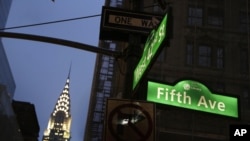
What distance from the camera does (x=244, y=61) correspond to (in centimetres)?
3434

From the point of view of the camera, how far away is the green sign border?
532 centimetres

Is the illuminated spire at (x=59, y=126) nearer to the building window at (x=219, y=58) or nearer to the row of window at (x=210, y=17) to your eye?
the row of window at (x=210, y=17)

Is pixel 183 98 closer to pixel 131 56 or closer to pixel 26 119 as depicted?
pixel 131 56

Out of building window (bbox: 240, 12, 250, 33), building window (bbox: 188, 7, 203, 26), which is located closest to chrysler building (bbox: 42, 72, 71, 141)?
building window (bbox: 188, 7, 203, 26)

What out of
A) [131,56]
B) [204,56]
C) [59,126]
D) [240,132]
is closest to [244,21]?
[204,56]

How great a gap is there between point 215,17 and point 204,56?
4393 mm

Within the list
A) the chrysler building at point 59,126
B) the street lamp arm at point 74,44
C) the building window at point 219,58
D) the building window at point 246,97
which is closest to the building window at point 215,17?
the building window at point 219,58

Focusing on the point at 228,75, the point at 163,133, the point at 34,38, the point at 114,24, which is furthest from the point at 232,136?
the point at 228,75

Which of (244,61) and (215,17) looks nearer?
(244,61)

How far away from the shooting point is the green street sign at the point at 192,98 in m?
5.93

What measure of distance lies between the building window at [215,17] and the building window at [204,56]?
2523 millimetres

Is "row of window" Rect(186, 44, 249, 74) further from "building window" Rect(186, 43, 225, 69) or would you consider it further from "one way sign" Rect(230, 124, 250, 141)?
"one way sign" Rect(230, 124, 250, 141)

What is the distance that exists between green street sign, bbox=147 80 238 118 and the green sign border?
27cm

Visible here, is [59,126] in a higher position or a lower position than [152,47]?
higher
